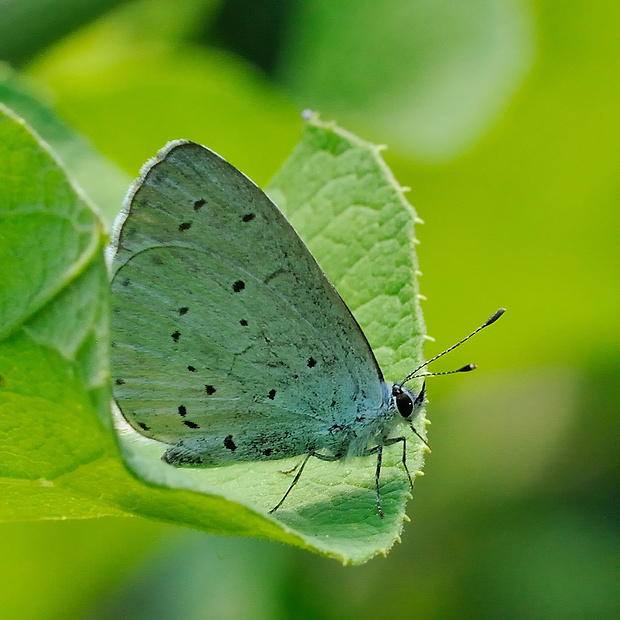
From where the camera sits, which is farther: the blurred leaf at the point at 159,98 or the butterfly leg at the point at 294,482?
the blurred leaf at the point at 159,98

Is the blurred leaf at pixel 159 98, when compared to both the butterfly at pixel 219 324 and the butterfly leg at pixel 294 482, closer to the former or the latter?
the butterfly at pixel 219 324

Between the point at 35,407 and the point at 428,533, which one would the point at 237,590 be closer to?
the point at 428,533

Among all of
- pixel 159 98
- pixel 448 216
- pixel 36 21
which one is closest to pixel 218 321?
pixel 36 21

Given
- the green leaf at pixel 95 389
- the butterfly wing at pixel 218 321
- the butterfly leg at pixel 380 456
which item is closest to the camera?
the green leaf at pixel 95 389

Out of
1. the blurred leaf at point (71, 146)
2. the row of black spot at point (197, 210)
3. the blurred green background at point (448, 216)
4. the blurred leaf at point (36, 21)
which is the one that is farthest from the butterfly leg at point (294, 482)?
the blurred leaf at point (36, 21)

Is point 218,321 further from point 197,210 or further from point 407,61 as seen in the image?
point 407,61

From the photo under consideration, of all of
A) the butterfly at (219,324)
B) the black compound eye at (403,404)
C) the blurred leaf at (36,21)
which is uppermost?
the blurred leaf at (36,21)

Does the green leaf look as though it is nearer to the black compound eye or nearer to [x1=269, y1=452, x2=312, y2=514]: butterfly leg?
[x1=269, y1=452, x2=312, y2=514]: butterfly leg
